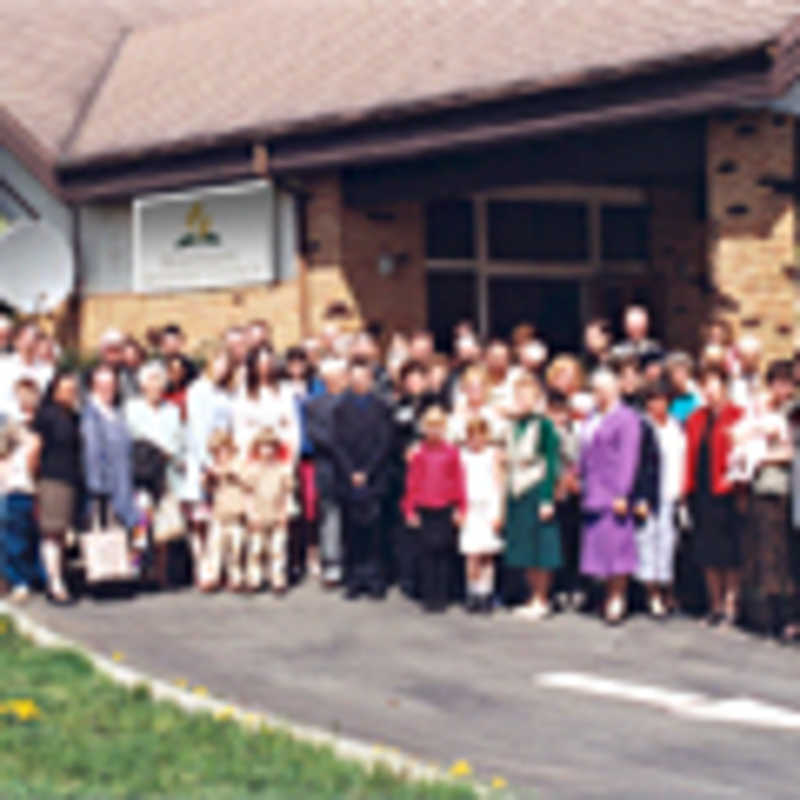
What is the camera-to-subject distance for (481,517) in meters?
13.2

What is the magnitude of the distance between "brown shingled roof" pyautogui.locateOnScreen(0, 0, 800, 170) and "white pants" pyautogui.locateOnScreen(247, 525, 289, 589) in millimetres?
5151

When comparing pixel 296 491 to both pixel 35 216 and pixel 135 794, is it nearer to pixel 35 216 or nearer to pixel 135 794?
pixel 135 794

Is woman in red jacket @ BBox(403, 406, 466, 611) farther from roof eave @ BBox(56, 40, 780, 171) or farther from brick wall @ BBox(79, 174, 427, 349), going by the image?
brick wall @ BBox(79, 174, 427, 349)

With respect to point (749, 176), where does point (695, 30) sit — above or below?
above

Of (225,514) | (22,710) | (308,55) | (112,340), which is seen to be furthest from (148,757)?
(308,55)

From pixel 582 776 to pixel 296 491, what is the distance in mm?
6678

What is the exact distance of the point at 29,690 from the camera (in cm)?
969

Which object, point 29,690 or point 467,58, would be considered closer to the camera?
point 29,690

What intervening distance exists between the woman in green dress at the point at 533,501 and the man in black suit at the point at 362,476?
112 centimetres

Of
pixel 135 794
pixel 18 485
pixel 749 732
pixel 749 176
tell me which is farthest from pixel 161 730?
pixel 749 176

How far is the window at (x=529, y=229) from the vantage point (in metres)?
20.7

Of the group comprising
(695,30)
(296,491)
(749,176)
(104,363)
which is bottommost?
(296,491)

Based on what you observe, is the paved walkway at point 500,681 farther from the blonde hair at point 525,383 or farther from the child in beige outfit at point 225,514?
the blonde hair at point 525,383

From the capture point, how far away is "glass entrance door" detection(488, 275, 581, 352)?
2062 centimetres
